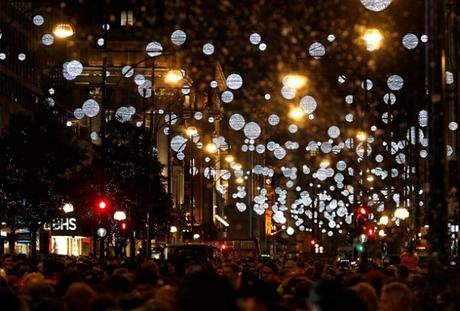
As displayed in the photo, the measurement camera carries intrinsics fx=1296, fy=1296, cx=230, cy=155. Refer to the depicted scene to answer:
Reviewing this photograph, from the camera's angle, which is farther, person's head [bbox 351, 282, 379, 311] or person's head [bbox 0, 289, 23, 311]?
person's head [bbox 351, 282, 379, 311]

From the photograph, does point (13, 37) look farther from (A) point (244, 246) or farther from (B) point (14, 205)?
(B) point (14, 205)

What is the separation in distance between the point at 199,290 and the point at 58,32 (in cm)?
2771

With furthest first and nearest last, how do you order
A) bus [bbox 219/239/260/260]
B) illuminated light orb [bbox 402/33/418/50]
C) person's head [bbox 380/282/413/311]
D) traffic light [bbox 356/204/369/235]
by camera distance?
bus [bbox 219/239/260/260], traffic light [bbox 356/204/369/235], illuminated light orb [bbox 402/33/418/50], person's head [bbox 380/282/413/311]

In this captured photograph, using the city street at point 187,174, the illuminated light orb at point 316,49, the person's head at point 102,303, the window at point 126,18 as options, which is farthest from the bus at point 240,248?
the person's head at point 102,303

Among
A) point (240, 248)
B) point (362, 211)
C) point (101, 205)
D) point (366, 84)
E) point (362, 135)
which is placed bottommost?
point (240, 248)

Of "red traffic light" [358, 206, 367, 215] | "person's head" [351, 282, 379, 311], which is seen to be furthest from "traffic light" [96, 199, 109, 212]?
"person's head" [351, 282, 379, 311]

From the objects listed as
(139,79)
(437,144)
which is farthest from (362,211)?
(139,79)

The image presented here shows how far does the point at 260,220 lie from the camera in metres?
171

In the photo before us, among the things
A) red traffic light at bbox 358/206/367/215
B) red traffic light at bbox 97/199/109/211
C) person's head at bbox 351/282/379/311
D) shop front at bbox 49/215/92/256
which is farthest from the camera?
shop front at bbox 49/215/92/256

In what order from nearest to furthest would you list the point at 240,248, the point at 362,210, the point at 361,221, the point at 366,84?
the point at 366,84
the point at 361,221
the point at 362,210
the point at 240,248

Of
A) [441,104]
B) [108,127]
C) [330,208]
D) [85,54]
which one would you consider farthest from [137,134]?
[330,208]

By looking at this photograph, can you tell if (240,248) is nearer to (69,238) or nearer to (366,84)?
(69,238)

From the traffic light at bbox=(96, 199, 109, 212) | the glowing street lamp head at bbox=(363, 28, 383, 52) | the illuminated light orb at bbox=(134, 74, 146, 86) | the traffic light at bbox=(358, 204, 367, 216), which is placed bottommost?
the traffic light at bbox=(358, 204, 367, 216)

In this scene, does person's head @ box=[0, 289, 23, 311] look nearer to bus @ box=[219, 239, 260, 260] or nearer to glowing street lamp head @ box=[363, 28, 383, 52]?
glowing street lamp head @ box=[363, 28, 383, 52]
